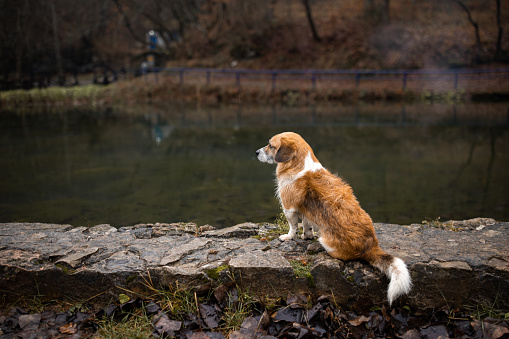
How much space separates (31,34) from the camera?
3253 centimetres

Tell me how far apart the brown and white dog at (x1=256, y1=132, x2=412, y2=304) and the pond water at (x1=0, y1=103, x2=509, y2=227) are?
2.66 meters

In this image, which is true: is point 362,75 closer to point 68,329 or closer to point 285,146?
point 285,146

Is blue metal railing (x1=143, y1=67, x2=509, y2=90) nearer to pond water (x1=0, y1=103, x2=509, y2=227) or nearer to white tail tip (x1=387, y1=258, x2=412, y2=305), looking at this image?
pond water (x1=0, y1=103, x2=509, y2=227)

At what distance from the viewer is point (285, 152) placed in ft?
12.9

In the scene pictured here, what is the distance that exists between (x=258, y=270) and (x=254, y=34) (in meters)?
33.4

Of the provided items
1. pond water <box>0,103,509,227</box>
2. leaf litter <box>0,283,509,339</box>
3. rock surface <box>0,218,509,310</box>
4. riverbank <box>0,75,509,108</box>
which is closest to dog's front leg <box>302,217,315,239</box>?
rock surface <box>0,218,509,310</box>

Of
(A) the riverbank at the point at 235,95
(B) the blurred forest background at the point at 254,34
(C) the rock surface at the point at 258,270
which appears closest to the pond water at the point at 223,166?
(C) the rock surface at the point at 258,270

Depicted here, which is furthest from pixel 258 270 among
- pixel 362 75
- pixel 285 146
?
pixel 362 75

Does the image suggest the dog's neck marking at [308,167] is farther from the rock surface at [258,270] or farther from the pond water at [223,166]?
the pond water at [223,166]

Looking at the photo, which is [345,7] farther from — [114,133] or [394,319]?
[394,319]

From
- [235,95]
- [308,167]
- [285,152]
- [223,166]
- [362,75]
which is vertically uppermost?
[362,75]

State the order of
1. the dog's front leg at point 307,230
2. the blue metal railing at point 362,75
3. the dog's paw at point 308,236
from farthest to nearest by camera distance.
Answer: the blue metal railing at point 362,75 → the dog's paw at point 308,236 → the dog's front leg at point 307,230

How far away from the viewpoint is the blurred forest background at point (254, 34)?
29.5 meters

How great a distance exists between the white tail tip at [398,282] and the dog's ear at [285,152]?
1.39m
